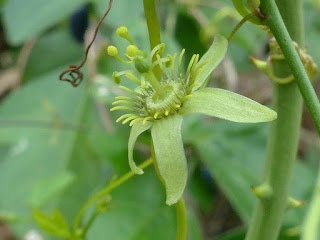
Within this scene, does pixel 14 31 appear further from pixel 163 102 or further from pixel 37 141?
pixel 163 102

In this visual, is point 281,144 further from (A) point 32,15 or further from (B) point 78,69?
(A) point 32,15

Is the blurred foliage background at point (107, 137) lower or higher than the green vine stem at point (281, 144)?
lower

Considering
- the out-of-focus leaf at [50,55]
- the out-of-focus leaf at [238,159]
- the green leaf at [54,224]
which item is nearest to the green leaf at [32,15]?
the out-of-focus leaf at [50,55]

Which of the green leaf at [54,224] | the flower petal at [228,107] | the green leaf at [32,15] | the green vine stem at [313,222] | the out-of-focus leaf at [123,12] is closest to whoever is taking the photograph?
the flower petal at [228,107]

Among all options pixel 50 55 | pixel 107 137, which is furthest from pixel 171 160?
pixel 50 55

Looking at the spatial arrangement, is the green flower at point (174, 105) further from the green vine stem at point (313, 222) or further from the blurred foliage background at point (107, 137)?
the blurred foliage background at point (107, 137)
